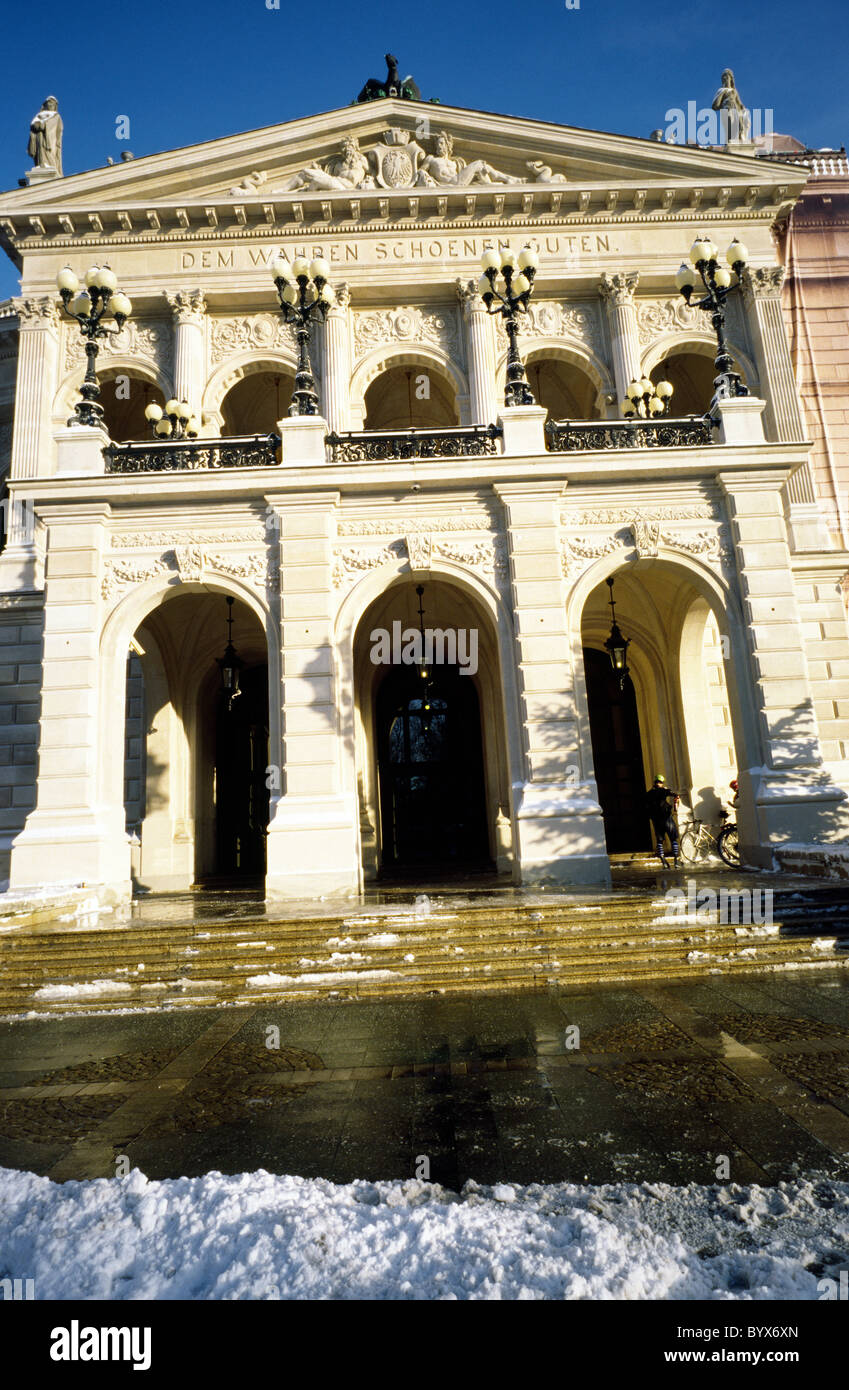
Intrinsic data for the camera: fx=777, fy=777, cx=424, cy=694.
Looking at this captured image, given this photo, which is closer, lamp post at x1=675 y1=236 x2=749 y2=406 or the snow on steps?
the snow on steps

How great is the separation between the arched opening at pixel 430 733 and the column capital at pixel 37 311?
14.0 meters

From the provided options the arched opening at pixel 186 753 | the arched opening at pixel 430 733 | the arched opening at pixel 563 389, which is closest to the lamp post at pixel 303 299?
the arched opening at pixel 186 753

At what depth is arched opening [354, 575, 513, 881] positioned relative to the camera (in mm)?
19344

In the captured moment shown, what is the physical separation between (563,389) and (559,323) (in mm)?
2568

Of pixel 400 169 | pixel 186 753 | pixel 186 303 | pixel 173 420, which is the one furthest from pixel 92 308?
pixel 400 169

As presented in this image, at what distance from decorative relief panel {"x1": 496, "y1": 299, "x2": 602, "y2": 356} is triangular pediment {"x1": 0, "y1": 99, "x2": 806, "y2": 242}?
292cm

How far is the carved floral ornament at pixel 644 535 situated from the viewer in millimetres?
14625

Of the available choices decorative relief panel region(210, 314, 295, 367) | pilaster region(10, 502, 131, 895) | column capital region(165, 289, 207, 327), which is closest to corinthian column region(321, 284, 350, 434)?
decorative relief panel region(210, 314, 295, 367)

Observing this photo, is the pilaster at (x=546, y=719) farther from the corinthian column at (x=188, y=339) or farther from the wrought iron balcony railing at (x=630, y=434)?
the corinthian column at (x=188, y=339)

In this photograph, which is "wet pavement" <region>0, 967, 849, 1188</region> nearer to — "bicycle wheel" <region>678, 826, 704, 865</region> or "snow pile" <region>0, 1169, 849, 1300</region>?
"snow pile" <region>0, 1169, 849, 1300</region>

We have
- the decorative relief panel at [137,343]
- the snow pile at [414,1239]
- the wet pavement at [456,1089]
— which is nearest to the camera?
the snow pile at [414,1239]

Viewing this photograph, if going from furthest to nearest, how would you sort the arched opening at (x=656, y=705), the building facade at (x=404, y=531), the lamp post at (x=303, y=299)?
the arched opening at (x=656, y=705) < the lamp post at (x=303, y=299) < the building facade at (x=404, y=531)
